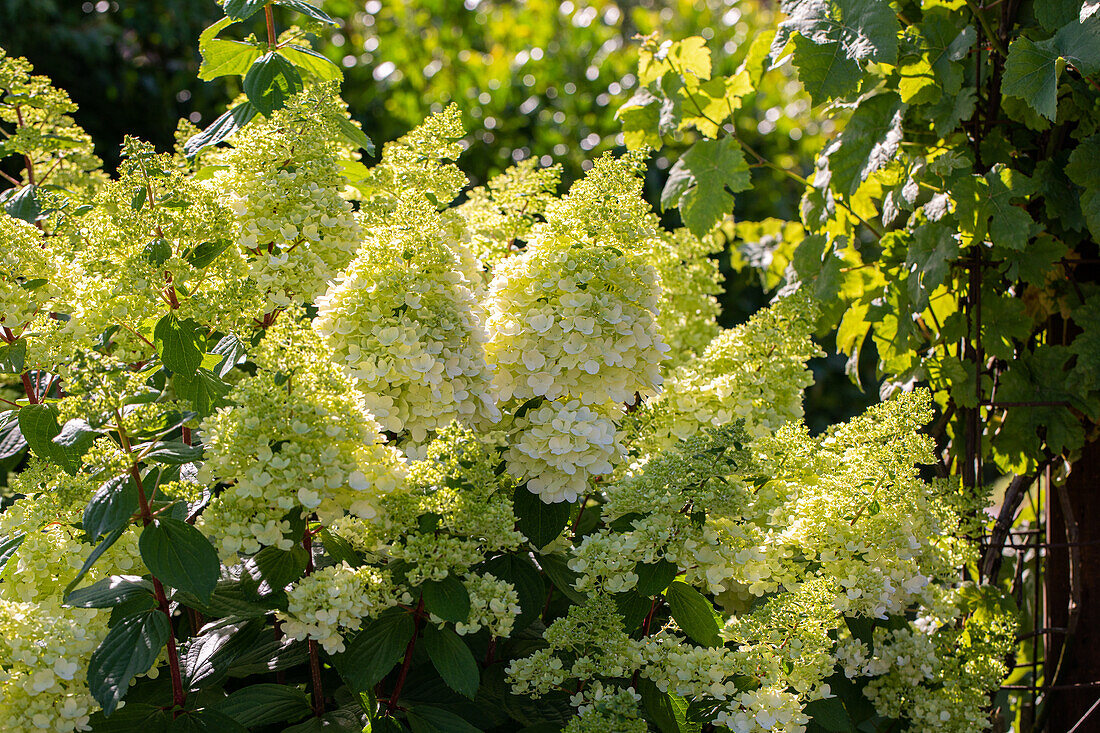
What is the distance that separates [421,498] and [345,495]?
11 cm

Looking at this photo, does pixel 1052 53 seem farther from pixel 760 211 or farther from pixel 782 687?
pixel 760 211

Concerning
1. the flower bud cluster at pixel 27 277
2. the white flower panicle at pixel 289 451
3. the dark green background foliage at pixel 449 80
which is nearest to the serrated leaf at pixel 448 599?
the white flower panicle at pixel 289 451

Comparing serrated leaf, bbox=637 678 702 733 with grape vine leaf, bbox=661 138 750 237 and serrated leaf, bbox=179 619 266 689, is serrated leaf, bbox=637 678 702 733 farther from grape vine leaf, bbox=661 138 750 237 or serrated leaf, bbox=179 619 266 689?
grape vine leaf, bbox=661 138 750 237

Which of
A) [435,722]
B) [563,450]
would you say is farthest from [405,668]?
[563,450]

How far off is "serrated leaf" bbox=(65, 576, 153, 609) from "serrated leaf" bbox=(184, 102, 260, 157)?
2.68 feet

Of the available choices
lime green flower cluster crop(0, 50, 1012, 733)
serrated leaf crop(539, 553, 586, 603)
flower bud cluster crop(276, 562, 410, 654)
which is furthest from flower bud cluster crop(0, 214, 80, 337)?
serrated leaf crop(539, 553, 586, 603)

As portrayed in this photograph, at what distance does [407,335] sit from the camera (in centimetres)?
142

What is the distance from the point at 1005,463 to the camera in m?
2.27

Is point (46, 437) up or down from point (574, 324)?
up

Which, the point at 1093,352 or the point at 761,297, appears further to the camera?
the point at 761,297

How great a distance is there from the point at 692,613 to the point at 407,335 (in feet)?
2.10

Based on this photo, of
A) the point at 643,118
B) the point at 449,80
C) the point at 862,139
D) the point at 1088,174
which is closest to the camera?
the point at 1088,174

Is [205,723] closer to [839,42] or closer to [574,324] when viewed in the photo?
[574,324]

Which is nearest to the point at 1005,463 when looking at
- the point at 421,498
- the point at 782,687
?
the point at 782,687
